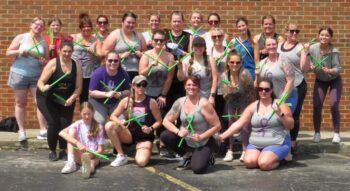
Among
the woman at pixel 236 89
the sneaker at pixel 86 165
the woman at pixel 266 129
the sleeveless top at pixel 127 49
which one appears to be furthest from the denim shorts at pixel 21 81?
the woman at pixel 266 129

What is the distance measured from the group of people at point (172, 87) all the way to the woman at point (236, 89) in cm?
1

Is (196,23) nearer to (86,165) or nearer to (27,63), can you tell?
(27,63)

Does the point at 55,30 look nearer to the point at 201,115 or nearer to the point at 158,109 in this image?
the point at 158,109

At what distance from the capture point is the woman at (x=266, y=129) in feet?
24.2

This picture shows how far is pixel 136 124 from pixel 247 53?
192 cm

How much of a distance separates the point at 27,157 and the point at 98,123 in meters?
1.40

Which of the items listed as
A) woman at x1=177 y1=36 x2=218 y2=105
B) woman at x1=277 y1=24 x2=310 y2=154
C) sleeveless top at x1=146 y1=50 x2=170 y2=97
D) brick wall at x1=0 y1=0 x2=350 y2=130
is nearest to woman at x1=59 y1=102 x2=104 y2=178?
sleeveless top at x1=146 y1=50 x2=170 y2=97

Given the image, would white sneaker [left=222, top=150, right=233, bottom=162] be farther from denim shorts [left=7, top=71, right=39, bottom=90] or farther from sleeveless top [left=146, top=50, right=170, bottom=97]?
denim shorts [left=7, top=71, right=39, bottom=90]

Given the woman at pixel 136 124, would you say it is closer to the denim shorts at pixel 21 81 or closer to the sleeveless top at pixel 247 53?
the sleeveless top at pixel 247 53

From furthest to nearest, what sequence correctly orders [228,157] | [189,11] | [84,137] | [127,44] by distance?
[189,11] < [127,44] < [228,157] < [84,137]

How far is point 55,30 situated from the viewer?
28.7ft

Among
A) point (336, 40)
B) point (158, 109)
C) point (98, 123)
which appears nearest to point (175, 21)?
point (158, 109)

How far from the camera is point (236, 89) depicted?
7816 millimetres

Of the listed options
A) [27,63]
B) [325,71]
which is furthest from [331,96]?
[27,63]
